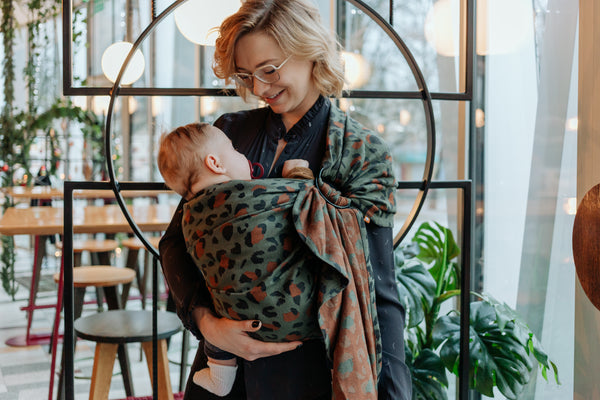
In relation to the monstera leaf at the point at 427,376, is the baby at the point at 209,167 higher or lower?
higher

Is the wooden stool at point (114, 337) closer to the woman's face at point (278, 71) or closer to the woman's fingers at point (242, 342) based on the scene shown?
the woman's fingers at point (242, 342)

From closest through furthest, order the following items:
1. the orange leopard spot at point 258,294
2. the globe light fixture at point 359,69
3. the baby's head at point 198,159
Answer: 1. the orange leopard spot at point 258,294
2. the baby's head at point 198,159
3. the globe light fixture at point 359,69

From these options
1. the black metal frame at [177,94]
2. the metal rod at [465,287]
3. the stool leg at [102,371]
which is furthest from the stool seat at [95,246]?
the metal rod at [465,287]

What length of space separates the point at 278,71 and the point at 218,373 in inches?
22.2

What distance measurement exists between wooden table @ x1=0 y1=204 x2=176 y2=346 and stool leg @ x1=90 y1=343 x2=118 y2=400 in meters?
0.69

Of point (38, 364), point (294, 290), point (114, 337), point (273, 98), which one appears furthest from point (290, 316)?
point (38, 364)

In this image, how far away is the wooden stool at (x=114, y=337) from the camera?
2.21m

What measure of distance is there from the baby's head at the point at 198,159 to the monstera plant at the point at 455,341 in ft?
3.57

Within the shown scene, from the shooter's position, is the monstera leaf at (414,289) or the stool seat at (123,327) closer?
the monstera leaf at (414,289)

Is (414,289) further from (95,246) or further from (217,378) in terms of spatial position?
(95,246)

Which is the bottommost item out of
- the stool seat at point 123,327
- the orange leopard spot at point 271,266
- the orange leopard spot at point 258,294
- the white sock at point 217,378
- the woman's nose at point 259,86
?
the stool seat at point 123,327

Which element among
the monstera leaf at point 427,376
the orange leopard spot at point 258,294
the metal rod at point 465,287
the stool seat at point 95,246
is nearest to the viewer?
the orange leopard spot at point 258,294

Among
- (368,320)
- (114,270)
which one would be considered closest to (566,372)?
(368,320)

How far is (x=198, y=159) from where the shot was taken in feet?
3.60
